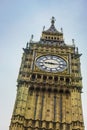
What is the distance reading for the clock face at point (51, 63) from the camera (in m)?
37.7

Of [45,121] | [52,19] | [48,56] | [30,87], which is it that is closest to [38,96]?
[30,87]

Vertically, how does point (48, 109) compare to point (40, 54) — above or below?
below

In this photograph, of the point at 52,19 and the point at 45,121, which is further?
the point at 52,19

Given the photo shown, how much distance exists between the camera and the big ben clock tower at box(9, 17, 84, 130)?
31438mm

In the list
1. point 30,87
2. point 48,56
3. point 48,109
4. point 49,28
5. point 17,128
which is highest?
point 49,28

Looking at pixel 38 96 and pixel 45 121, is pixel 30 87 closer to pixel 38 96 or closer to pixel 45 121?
Answer: pixel 38 96

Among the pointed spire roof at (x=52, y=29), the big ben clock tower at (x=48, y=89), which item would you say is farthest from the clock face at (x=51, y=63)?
the pointed spire roof at (x=52, y=29)

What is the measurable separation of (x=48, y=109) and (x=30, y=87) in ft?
11.3

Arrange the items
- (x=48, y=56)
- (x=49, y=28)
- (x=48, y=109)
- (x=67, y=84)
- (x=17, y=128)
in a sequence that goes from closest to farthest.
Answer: (x=17, y=128) → (x=48, y=109) → (x=67, y=84) → (x=48, y=56) → (x=49, y=28)

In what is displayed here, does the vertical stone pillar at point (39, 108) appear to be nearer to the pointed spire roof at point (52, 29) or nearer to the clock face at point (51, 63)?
the clock face at point (51, 63)

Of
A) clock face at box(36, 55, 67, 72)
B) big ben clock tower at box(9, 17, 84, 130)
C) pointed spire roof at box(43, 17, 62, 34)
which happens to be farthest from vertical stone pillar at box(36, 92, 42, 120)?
pointed spire roof at box(43, 17, 62, 34)

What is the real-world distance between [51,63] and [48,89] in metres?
4.53

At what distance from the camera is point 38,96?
34.5m

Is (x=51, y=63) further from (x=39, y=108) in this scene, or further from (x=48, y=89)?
(x=39, y=108)
